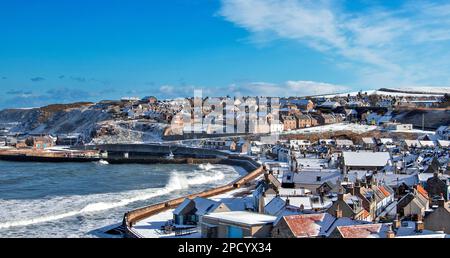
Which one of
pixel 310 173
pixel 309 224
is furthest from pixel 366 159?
pixel 309 224

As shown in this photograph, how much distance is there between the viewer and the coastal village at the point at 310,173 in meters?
11.0

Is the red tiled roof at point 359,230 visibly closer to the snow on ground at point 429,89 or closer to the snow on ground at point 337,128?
the snow on ground at point 337,128

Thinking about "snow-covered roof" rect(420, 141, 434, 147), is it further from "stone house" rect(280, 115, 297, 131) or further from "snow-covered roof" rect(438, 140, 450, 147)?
"stone house" rect(280, 115, 297, 131)

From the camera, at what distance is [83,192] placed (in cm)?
2725

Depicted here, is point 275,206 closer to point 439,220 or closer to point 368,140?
point 439,220

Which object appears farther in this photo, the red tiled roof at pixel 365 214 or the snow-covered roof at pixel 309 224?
the red tiled roof at pixel 365 214

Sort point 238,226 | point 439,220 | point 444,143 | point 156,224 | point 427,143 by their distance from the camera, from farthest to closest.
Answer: point 427,143, point 444,143, point 156,224, point 439,220, point 238,226

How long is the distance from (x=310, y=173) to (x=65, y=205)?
10.4 metres

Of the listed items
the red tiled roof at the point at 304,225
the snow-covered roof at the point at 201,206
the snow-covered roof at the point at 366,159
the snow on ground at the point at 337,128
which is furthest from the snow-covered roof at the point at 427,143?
the red tiled roof at the point at 304,225

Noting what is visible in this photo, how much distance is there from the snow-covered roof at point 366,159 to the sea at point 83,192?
7442 mm

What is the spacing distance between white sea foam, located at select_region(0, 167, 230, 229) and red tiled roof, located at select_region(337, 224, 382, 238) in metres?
12.3

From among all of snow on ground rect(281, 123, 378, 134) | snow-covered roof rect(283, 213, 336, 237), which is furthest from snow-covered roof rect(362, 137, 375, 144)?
snow-covered roof rect(283, 213, 336, 237)
